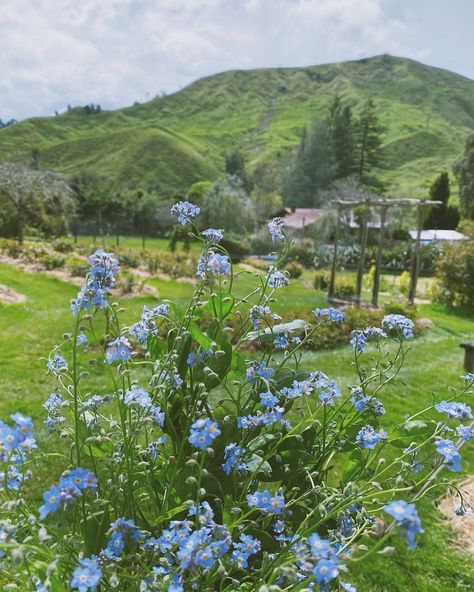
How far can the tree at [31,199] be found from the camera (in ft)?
72.4

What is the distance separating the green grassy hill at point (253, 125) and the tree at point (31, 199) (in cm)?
2703

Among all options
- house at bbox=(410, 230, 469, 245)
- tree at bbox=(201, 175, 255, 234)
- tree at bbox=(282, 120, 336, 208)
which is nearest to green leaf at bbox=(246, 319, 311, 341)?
house at bbox=(410, 230, 469, 245)

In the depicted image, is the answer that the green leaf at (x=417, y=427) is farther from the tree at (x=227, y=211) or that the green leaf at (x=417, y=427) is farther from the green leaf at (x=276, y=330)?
the tree at (x=227, y=211)

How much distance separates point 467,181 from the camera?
4162 cm

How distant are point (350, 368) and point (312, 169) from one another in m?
42.5

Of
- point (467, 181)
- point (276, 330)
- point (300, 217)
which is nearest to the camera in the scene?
point (276, 330)

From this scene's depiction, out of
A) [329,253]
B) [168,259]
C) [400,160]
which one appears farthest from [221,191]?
[400,160]

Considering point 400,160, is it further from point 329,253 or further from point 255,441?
point 255,441

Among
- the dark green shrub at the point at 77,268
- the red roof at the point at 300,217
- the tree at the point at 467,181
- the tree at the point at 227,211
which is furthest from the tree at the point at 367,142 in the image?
the dark green shrub at the point at 77,268

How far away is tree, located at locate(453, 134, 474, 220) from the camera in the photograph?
4028 centimetres

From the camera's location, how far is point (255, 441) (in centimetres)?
180

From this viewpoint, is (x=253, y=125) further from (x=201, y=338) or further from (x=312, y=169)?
(x=201, y=338)

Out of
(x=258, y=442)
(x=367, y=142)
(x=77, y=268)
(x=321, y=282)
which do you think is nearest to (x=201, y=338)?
(x=258, y=442)

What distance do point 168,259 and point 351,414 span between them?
53.6ft
